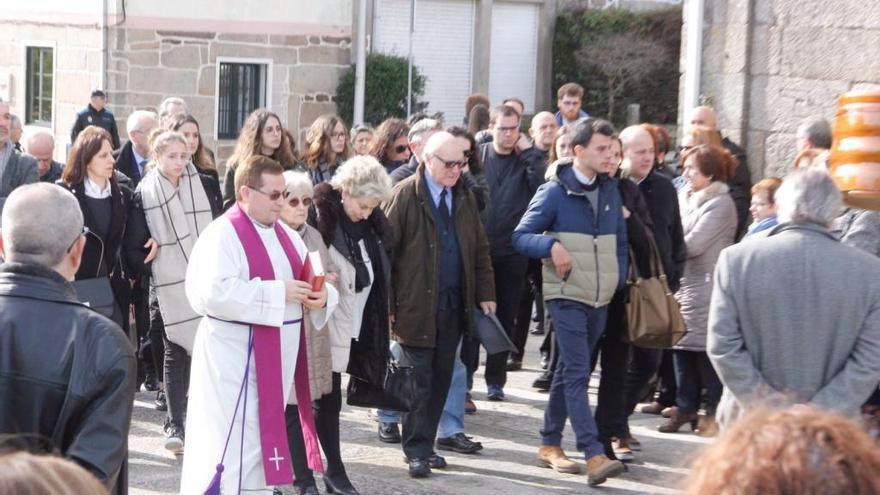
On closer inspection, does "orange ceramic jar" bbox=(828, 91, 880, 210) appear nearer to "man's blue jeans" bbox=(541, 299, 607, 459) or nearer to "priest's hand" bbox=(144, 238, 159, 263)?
"man's blue jeans" bbox=(541, 299, 607, 459)

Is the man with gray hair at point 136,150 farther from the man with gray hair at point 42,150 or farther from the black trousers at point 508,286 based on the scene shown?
the black trousers at point 508,286

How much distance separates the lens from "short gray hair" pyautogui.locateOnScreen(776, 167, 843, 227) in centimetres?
552

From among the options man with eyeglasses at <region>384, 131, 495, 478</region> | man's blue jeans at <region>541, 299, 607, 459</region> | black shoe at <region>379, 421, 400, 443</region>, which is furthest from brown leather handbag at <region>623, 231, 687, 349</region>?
black shoe at <region>379, 421, 400, 443</region>

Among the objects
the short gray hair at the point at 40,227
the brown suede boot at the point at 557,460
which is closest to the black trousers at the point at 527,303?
the brown suede boot at the point at 557,460

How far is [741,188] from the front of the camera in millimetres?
10148

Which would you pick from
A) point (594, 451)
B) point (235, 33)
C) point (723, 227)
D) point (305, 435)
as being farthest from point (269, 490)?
point (235, 33)

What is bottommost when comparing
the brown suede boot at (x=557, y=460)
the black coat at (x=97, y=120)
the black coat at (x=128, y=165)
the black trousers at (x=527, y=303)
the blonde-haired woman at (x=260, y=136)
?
the brown suede boot at (x=557, y=460)

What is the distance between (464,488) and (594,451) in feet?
2.45

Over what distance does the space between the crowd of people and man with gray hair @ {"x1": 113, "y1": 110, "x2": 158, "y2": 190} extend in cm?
2

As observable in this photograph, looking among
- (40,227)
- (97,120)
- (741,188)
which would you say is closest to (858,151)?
(741,188)

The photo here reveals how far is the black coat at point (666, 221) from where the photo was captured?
331 inches

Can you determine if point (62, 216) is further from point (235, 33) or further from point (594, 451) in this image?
point (235, 33)

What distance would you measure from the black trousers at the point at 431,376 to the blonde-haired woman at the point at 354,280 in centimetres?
32

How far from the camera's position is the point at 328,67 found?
2289 centimetres
